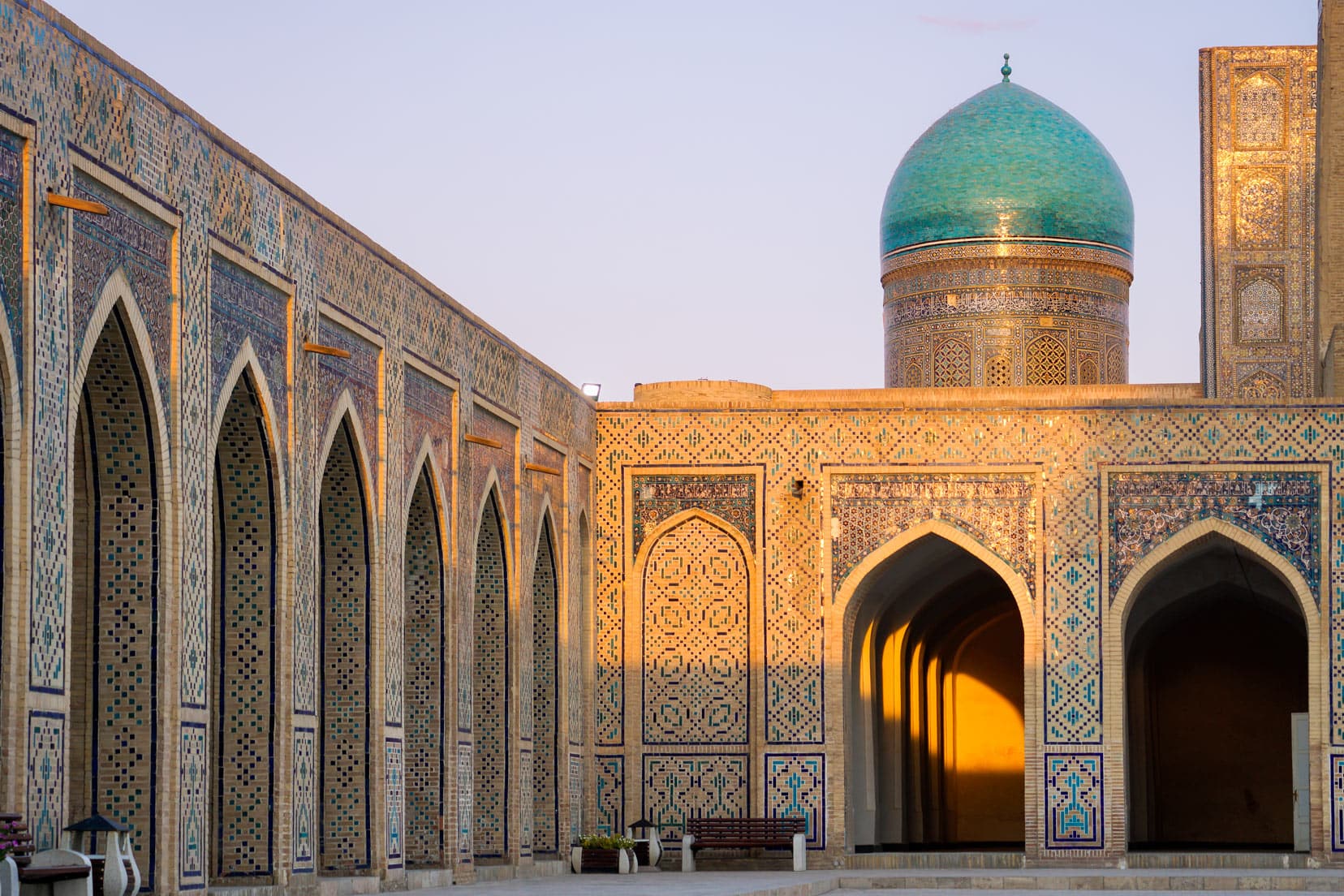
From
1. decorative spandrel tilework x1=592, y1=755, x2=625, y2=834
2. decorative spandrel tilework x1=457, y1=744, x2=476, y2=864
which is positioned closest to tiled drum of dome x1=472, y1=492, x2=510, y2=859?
decorative spandrel tilework x1=457, y1=744, x2=476, y2=864

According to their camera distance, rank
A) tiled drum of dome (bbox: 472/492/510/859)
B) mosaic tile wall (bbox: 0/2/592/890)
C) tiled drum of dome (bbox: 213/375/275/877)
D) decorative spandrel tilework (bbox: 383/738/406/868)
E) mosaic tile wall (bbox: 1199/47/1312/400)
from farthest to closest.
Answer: mosaic tile wall (bbox: 1199/47/1312/400) < tiled drum of dome (bbox: 472/492/510/859) < decorative spandrel tilework (bbox: 383/738/406/868) < tiled drum of dome (bbox: 213/375/275/877) < mosaic tile wall (bbox: 0/2/592/890)

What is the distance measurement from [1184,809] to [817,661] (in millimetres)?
6304

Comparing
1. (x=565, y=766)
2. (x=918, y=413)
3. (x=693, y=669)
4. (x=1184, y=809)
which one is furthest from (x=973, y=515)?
(x=1184, y=809)

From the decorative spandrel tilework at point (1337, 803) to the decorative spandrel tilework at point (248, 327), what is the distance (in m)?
7.65

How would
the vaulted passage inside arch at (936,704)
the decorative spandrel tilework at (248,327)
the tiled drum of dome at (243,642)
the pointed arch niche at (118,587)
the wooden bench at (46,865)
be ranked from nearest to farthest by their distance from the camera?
1. the wooden bench at (46,865)
2. the pointed arch niche at (118,587)
3. the decorative spandrel tilework at (248,327)
4. the tiled drum of dome at (243,642)
5. the vaulted passage inside arch at (936,704)

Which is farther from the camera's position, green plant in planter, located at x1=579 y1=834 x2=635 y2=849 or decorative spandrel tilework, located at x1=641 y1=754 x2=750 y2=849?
decorative spandrel tilework, located at x1=641 y1=754 x2=750 y2=849

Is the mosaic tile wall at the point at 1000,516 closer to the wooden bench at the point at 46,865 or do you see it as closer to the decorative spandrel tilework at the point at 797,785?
the decorative spandrel tilework at the point at 797,785

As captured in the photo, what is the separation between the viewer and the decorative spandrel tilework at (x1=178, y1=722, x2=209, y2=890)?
8766 millimetres

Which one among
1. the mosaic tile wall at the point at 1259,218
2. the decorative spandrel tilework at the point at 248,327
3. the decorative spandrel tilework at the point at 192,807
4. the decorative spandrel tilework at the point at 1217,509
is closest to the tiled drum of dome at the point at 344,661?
the decorative spandrel tilework at the point at 248,327

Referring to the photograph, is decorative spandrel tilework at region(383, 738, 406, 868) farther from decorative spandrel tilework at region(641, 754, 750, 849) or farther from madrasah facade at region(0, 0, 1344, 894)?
decorative spandrel tilework at region(641, 754, 750, 849)

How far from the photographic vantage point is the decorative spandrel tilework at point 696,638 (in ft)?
50.2

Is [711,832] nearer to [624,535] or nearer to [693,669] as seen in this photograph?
[693,669]

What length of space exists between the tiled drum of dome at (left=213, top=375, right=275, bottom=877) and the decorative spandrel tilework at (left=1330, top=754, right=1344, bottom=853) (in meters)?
7.53

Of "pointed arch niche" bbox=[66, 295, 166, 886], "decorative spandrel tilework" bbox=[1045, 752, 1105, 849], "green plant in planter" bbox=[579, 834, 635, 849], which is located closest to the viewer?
"pointed arch niche" bbox=[66, 295, 166, 886]
